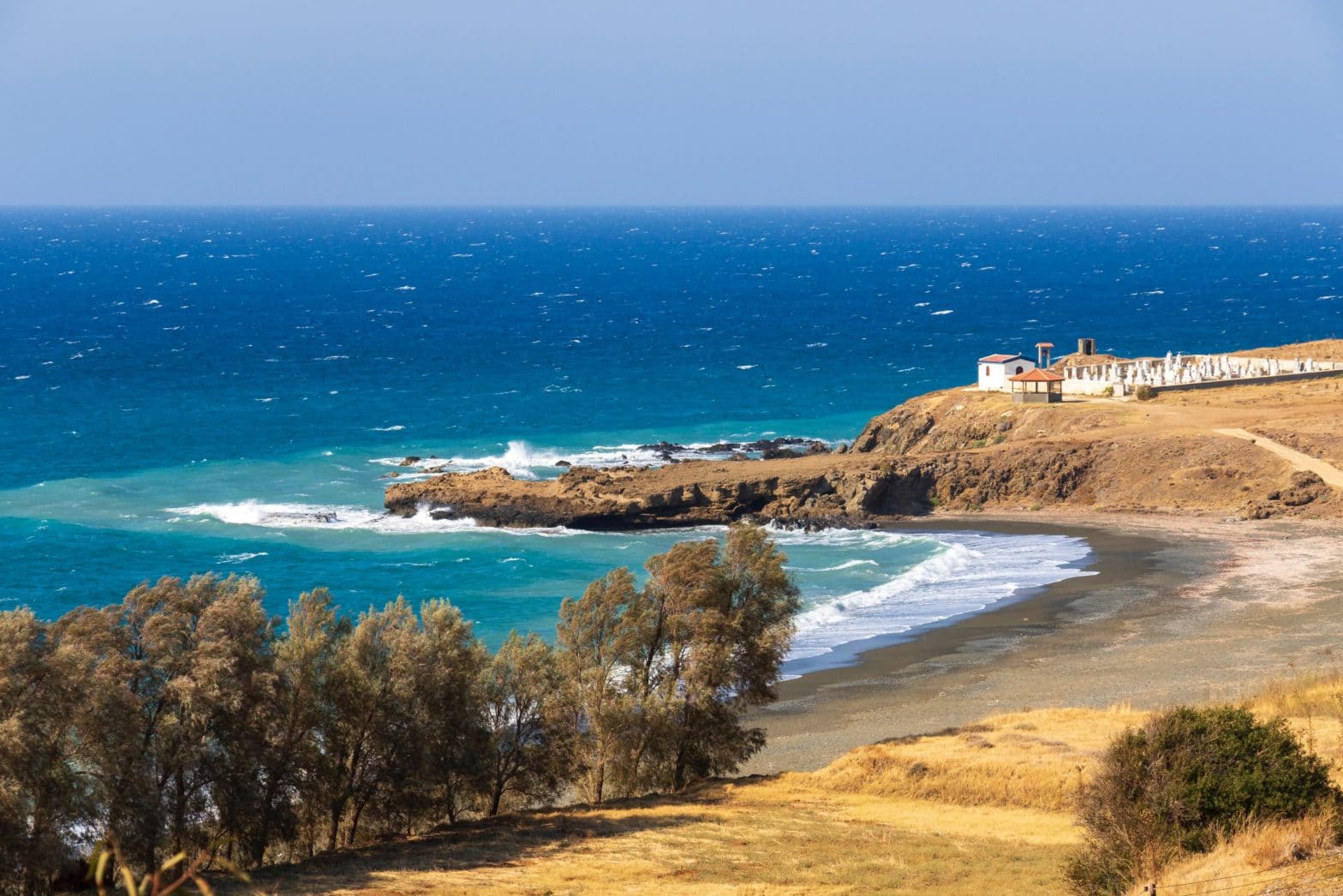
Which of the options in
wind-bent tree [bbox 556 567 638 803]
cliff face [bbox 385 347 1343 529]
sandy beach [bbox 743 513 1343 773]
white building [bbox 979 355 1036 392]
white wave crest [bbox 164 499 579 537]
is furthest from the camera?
white building [bbox 979 355 1036 392]

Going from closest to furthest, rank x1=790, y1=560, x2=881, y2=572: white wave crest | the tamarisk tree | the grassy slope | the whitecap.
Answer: the grassy slope → the tamarisk tree → x1=790, y1=560, x2=881, y2=572: white wave crest → the whitecap

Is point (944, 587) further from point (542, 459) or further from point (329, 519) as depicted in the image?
point (542, 459)

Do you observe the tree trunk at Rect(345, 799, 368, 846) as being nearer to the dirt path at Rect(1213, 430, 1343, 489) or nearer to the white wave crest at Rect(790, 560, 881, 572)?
the white wave crest at Rect(790, 560, 881, 572)

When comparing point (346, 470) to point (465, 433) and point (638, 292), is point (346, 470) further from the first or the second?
point (638, 292)

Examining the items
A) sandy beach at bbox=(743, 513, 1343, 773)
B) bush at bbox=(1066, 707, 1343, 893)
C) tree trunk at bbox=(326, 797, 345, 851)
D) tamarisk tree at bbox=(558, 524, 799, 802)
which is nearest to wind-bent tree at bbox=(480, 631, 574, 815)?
tamarisk tree at bbox=(558, 524, 799, 802)

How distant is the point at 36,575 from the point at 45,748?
110 feet

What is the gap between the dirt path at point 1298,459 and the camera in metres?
63.1

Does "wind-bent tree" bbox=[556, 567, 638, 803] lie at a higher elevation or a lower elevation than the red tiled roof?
lower

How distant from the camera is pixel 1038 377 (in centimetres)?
7656

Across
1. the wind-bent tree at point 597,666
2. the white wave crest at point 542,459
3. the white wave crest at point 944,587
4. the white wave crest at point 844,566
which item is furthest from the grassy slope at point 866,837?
the white wave crest at point 542,459

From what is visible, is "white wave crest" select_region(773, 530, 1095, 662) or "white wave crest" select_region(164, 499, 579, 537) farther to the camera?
"white wave crest" select_region(164, 499, 579, 537)

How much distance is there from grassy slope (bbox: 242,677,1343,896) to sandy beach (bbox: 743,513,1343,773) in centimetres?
411

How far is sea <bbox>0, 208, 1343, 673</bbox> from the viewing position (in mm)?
56500

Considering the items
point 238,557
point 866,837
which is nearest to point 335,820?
point 866,837
